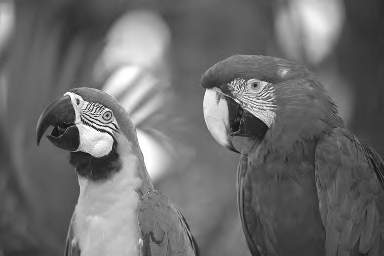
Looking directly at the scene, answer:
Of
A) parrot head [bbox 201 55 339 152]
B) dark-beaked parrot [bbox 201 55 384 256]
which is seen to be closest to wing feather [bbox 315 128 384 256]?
dark-beaked parrot [bbox 201 55 384 256]

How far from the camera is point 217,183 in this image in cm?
520

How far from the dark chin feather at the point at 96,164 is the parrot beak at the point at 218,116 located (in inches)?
14.1

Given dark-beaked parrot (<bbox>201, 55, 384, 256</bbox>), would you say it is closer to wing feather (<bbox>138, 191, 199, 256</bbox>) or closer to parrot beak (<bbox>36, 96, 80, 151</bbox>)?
wing feather (<bbox>138, 191, 199, 256</bbox>)

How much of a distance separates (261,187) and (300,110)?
1.07 feet

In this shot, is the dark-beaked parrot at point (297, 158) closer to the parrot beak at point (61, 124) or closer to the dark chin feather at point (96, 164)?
the dark chin feather at point (96, 164)

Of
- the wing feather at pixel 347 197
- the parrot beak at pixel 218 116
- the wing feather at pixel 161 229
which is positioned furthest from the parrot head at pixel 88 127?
the wing feather at pixel 347 197

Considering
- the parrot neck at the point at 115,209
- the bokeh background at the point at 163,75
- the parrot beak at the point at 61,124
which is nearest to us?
the parrot beak at the point at 61,124

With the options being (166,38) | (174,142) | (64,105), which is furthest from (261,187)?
(166,38)

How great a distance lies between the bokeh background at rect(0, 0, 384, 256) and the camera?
13.6 feet

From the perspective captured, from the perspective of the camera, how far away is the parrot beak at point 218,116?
270 cm

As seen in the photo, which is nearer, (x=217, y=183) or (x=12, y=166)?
(x=12, y=166)

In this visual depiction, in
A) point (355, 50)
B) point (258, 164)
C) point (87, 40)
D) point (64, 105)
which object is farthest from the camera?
point (355, 50)

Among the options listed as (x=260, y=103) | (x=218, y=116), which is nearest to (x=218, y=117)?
(x=218, y=116)

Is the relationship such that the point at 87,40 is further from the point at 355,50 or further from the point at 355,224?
the point at 355,224
